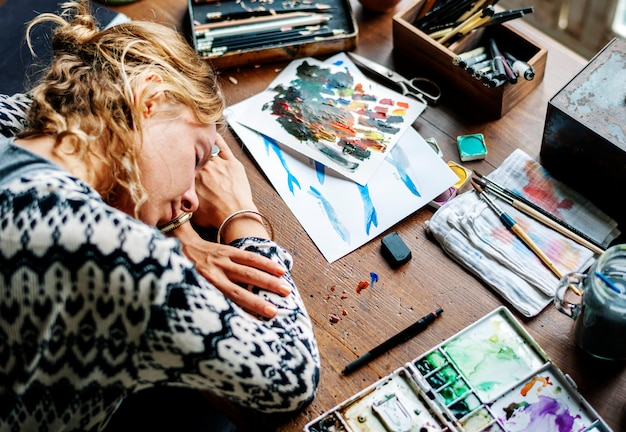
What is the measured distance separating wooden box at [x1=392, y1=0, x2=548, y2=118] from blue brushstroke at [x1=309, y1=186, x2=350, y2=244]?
341 mm

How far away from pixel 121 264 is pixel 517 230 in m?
0.61

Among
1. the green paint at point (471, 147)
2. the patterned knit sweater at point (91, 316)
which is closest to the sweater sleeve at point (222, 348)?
the patterned knit sweater at point (91, 316)

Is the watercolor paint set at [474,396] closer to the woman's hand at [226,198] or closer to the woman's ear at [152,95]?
the woman's hand at [226,198]

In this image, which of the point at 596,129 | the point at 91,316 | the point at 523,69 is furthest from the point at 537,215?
the point at 91,316

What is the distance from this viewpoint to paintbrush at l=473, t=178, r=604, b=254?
0.95 m

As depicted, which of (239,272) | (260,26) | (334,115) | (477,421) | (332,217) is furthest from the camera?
(260,26)

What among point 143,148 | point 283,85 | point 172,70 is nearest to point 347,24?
point 283,85

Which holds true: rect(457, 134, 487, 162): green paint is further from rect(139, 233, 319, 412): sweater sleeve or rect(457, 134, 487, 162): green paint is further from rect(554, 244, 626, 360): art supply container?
rect(139, 233, 319, 412): sweater sleeve

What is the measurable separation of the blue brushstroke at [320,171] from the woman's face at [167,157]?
0.80 feet

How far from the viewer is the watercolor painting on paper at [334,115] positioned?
3.61 feet

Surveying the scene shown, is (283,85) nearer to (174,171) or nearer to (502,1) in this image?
(174,171)

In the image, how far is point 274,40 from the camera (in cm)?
123

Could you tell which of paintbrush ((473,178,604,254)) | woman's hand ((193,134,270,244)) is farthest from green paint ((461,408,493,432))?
woman's hand ((193,134,270,244))

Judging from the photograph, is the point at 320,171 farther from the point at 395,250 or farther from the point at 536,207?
the point at 536,207
